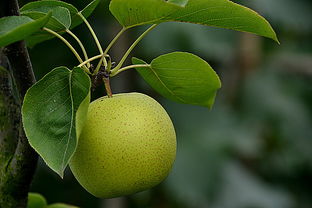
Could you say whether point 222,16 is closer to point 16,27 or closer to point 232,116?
point 16,27

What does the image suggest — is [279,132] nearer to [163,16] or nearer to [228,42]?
[228,42]

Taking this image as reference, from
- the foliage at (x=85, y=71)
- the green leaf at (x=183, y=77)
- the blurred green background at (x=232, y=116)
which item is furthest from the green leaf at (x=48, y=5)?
the blurred green background at (x=232, y=116)

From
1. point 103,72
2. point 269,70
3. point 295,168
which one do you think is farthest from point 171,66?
point 295,168

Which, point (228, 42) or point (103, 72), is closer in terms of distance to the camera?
point (103, 72)

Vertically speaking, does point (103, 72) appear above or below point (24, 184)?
above

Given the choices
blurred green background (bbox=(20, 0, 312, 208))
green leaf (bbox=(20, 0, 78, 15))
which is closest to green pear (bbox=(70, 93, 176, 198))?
green leaf (bbox=(20, 0, 78, 15))

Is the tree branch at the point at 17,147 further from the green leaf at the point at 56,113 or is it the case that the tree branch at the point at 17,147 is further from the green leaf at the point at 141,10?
the green leaf at the point at 141,10
